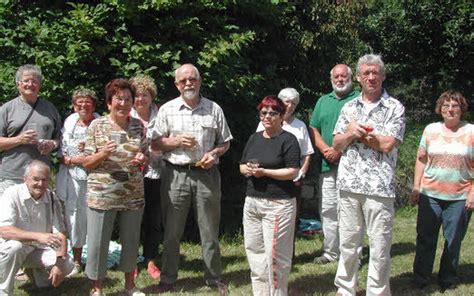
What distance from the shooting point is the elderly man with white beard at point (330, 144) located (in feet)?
19.3

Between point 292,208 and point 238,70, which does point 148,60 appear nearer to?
point 238,70

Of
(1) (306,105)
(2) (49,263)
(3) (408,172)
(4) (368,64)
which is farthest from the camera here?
(3) (408,172)

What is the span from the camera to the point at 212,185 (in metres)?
5.21

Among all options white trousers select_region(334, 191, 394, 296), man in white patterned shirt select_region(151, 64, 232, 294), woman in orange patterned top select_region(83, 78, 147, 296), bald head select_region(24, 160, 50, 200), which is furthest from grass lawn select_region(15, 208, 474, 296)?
bald head select_region(24, 160, 50, 200)

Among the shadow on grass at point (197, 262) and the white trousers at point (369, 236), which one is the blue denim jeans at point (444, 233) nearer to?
the white trousers at point (369, 236)

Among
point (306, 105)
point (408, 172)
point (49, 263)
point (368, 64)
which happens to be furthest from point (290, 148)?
point (408, 172)

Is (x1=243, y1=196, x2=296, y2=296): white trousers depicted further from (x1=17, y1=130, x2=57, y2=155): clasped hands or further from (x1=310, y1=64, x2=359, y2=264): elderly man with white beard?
(x1=17, y1=130, x2=57, y2=155): clasped hands

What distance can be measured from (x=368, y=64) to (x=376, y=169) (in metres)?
0.86

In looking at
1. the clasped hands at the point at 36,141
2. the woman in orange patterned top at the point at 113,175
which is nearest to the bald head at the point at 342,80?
the woman in orange patterned top at the point at 113,175

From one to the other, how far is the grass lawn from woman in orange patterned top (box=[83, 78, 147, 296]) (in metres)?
0.65

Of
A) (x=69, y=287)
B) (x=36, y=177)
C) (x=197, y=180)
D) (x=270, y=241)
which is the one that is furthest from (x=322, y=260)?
(x=36, y=177)

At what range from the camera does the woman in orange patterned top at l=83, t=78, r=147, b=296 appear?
4.77 m

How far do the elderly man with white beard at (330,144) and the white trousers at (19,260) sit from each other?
108 inches

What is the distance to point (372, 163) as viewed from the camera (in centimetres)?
454
